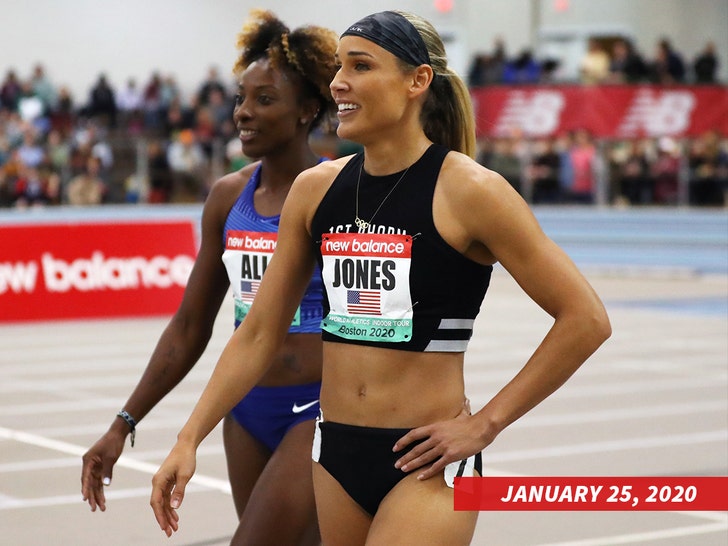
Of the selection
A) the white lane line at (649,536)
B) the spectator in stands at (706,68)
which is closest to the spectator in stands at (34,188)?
the spectator in stands at (706,68)

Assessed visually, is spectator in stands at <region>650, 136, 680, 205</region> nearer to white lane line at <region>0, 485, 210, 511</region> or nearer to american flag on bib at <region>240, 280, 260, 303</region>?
white lane line at <region>0, 485, 210, 511</region>

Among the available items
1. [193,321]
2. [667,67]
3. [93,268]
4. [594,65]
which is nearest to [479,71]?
[594,65]

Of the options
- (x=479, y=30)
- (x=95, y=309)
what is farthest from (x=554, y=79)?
(x=95, y=309)

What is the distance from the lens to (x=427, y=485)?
10.9ft

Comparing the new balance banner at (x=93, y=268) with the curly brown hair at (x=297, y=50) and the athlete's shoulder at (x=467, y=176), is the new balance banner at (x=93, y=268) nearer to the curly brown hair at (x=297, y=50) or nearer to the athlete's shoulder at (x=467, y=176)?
the curly brown hair at (x=297, y=50)

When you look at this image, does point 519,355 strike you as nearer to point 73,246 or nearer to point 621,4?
point 73,246

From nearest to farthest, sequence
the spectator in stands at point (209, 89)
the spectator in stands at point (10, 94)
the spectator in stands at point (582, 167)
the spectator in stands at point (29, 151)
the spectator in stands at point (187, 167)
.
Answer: the spectator in stands at point (582, 167)
the spectator in stands at point (29, 151)
the spectator in stands at point (187, 167)
the spectator in stands at point (10, 94)
the spectator in stands at point (209, 89)

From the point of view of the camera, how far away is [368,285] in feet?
11.2

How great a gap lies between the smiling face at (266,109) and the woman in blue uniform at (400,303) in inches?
44.2

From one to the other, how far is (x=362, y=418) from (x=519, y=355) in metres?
9.57

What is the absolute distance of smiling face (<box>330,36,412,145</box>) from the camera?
11.2ft

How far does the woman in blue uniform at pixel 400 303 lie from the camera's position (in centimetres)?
326

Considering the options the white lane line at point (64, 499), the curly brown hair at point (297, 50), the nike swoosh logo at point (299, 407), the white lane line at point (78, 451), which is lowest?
the white lane line at point (78, 451)

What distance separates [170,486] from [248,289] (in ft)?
4.32
